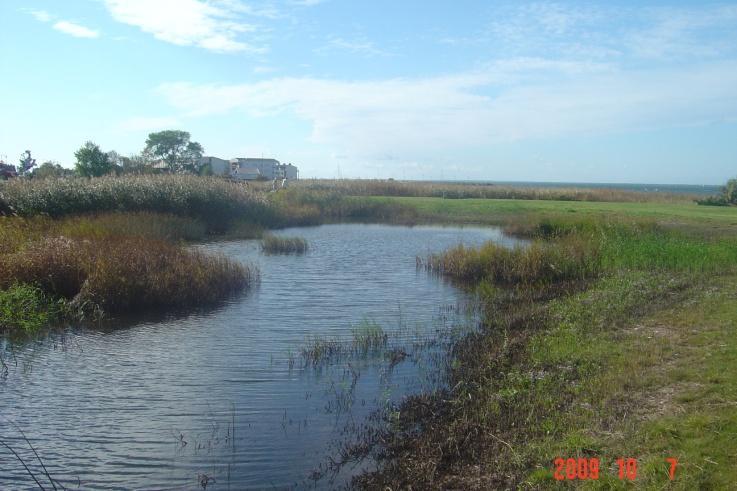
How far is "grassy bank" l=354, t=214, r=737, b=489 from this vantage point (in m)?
6.35

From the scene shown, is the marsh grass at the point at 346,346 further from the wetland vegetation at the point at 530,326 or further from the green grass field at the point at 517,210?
the green grass field at the point at 517,210

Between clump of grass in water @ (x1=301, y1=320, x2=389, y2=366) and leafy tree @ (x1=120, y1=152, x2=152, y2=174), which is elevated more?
leafy tree @ (x1=120, y1=152, x2=152, y2=174)

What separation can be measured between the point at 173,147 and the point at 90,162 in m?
39.1

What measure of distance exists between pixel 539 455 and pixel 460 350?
5.49 meters

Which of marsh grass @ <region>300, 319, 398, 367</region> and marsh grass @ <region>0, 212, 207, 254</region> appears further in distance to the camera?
marsh grass @ <region>0, 212, 207, 254</region>

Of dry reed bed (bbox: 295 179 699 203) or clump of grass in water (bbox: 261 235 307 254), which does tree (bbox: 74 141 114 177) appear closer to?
dry reed bed (bbox: 295 179 699 203)

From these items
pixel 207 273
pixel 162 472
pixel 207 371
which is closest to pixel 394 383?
pixel 207 371

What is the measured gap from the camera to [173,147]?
91312 mm

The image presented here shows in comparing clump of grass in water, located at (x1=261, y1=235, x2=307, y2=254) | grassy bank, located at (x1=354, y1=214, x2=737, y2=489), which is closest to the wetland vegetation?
grassy bank, located at (x1=354, y1=214, x2=737, y2=489)

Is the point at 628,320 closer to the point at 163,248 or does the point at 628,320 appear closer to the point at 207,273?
the point at 207,273

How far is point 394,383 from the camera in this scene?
34.9 ft

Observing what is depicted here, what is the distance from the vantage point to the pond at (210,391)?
770cm
